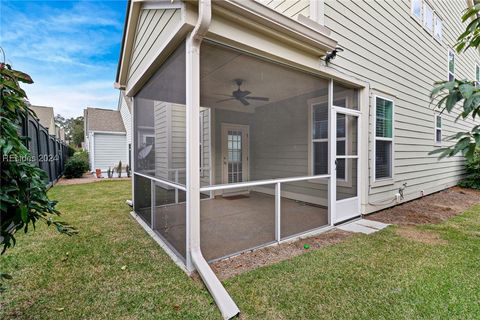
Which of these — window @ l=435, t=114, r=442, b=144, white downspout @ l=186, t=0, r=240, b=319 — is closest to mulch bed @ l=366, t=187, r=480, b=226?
window @ l=435, t=114, r=442, b=144

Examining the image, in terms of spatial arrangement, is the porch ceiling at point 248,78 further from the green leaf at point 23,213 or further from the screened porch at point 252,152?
the green leaf at point 23,213

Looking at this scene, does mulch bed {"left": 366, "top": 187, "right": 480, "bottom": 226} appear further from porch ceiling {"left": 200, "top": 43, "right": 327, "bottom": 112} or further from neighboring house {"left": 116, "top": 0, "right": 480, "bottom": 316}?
porch ceiling {"left": 200, "top": 43, "right": 327, "bottom": 112}

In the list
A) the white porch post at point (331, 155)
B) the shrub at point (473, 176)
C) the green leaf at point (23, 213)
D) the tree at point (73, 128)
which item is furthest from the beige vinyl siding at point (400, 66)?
the tree at point (73, 128)

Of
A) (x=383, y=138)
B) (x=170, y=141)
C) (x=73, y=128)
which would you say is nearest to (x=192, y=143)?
(x=170, y=141)

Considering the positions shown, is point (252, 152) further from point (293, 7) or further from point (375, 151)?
point (293, 7)

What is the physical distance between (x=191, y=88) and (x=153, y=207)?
2.23 m

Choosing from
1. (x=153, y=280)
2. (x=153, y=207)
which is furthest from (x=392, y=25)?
(x=153, y=280)

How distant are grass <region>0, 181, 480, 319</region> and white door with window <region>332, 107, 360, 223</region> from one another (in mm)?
829

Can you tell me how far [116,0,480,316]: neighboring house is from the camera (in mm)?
2650

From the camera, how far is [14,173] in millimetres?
1429

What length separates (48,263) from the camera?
273 centimetres

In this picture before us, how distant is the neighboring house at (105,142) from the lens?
14.0 meters

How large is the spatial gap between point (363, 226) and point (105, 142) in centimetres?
1489

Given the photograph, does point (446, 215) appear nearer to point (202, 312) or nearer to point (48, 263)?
point (202, 312)
